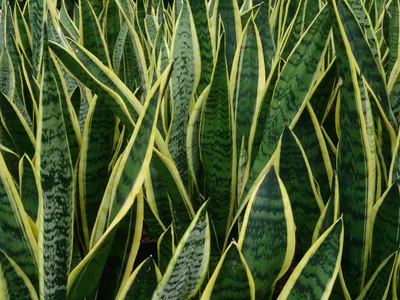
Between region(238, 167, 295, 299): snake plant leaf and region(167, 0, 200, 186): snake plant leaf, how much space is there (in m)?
0.31

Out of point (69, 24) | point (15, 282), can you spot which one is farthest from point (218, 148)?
point (69, 24)

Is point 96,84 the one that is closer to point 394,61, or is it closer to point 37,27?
point 37,27

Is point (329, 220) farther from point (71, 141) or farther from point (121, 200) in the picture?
point (71, 141)

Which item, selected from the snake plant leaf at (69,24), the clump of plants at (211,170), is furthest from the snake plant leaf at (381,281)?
the snake plant leaf at (69,24)

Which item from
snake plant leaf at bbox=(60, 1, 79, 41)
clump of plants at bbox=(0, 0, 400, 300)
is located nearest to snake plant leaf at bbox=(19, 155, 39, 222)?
clump of plants at bbox=(0, 0, 400, 300)

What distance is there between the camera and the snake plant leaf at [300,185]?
2.44 ft

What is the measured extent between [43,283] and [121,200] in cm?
12

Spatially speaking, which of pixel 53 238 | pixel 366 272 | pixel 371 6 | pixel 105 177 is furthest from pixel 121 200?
pixel 371 6

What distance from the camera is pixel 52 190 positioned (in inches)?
24.1

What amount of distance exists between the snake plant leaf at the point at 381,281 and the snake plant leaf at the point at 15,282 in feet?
1.31

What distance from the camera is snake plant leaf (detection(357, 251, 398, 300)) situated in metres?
0.69

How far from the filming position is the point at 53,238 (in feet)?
2.03

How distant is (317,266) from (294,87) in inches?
11.1

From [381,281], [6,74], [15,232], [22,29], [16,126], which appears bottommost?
[381,281]
